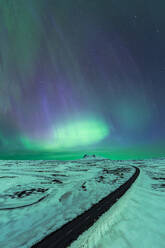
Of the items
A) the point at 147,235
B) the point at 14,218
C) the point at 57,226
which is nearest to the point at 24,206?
the point at 14,218

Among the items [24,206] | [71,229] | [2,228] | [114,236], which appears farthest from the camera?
[24,206]

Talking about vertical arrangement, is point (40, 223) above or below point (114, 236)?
below


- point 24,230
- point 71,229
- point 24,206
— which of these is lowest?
point 24,206

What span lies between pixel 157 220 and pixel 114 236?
1845 mm

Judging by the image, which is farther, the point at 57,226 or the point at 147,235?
the point at 57,226

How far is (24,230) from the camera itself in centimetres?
363

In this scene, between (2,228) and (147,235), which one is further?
(2,228)

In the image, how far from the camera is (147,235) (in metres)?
3.12

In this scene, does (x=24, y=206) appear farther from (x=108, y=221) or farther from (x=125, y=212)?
(x=125, y=212)

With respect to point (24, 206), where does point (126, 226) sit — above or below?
above

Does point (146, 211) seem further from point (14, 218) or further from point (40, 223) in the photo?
point (14, 218)

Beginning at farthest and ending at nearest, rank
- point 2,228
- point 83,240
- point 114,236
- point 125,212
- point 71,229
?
point 125,212
point 2,228
point 71,229
point 114,236
point 83,240

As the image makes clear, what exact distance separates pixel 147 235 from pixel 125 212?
1372 millimetres

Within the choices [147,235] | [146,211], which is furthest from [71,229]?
[146,211]
